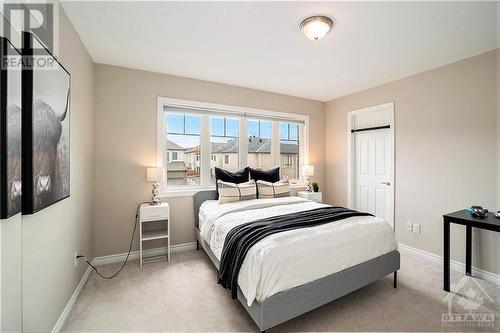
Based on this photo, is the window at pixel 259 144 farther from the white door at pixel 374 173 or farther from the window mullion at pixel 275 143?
the white door at pixel 374 173

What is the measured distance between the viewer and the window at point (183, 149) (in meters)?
3.34

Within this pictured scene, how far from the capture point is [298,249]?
5.66 feet

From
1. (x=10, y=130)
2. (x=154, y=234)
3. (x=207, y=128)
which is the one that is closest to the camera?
(x=10, y=130)

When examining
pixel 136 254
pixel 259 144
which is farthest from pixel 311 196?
pixel 136 254

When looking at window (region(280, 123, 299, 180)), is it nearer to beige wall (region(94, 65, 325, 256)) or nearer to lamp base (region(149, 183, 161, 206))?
beige wall (region(94, 65, 325, 256))

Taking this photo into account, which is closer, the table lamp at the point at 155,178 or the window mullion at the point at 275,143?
the table lamp at the point at 155,178

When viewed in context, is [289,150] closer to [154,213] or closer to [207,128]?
[207,128]

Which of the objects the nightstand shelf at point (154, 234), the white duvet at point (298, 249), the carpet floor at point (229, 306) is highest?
the white duvet at point (298, 249)

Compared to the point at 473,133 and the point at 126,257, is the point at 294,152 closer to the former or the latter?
the point at 473,133

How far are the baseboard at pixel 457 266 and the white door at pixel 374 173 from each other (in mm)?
473

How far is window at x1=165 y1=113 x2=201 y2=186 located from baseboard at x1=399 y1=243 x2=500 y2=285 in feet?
11.0

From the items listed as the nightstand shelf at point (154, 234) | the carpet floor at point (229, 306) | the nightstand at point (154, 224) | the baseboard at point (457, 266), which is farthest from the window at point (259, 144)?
the baseboard at point (457, 266)

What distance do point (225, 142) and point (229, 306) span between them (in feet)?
7.98

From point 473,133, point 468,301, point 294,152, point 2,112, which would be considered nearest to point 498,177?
point 473,133
